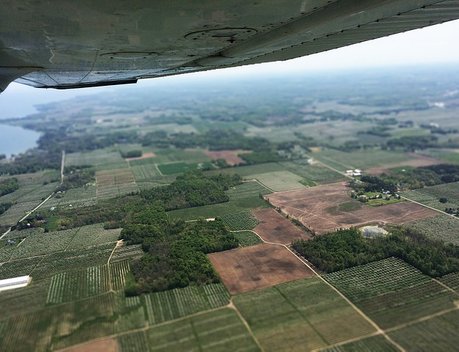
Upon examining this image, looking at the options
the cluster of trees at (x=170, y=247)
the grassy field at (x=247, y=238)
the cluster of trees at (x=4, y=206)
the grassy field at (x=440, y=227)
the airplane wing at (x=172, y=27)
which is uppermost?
the airplane wing at (x=172, y=27)

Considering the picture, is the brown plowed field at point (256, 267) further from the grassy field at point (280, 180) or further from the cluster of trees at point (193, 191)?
the grassy field at point (280, 180)

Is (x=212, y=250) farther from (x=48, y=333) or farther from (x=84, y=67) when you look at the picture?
(x=84, y=67)

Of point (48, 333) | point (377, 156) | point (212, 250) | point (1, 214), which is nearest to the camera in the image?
point (48, 333)

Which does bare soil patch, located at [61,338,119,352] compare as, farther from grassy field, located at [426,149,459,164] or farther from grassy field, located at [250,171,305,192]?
grassy field, located at [426,149,459,164]

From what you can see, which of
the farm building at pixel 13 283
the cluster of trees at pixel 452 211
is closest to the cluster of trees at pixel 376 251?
the cluster of trees at pixel 452 211

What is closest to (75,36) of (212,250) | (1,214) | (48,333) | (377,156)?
(48,333)

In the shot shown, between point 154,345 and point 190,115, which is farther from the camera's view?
point 190,115

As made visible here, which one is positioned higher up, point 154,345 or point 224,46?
point 224,46
